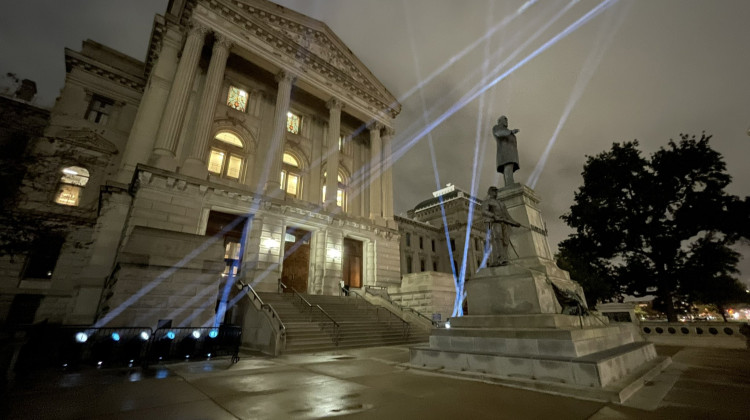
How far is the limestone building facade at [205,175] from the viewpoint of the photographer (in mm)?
11750

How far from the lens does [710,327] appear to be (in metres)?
13.3

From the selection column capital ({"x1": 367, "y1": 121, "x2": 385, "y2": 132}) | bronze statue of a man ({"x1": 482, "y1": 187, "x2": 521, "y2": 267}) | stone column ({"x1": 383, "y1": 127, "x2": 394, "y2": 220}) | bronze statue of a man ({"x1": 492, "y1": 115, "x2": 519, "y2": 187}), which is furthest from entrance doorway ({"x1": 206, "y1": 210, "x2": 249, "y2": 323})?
column capital ({"x1": 367, "y1": 121, "x2": 385, "y2": 132})

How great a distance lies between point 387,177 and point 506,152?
1898 cm

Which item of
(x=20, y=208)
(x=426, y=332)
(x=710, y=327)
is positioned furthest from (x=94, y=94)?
(x=710, y=327)

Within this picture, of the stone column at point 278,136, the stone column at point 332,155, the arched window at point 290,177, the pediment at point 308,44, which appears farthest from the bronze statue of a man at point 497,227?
the pediment at point 308,44

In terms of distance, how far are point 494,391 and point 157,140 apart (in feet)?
63.6

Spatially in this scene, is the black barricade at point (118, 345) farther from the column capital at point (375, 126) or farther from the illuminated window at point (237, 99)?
the column capital at point (375, 126)

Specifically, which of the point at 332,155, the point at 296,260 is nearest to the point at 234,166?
the point at 332,155

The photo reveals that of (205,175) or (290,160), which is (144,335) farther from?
(290,160)

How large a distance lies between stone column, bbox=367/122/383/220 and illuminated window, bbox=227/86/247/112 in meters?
11.3

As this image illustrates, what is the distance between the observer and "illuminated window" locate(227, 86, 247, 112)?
2222 centimetres

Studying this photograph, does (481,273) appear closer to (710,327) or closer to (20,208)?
(710,327)

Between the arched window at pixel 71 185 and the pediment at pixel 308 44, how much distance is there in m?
13.8

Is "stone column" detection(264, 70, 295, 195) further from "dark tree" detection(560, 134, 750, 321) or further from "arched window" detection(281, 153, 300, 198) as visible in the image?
"dark tree" detection(560, 134, 750, 321)
